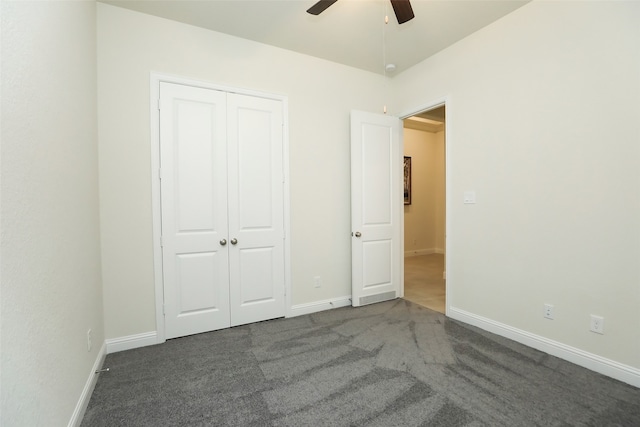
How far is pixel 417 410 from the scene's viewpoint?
164cm

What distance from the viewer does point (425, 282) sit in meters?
4.41

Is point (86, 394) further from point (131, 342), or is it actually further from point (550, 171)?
point (550, 171)

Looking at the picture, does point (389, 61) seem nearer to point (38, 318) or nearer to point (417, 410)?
point (417, 410)

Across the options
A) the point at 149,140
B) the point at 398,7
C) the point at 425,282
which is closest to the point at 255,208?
the point at 149,140

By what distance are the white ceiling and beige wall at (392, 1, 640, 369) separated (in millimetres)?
255

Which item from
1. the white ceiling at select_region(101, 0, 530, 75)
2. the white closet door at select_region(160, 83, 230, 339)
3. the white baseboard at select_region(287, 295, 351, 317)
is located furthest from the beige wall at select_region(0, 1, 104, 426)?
the white baseboard at select_region(287, 295, 351, 317)

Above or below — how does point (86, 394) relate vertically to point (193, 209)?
below

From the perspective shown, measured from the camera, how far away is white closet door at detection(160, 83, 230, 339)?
2551 mm

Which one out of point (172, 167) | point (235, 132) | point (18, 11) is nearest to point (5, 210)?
point (18, 11)

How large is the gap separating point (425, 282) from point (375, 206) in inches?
70.7

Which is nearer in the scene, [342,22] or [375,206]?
[342,22]

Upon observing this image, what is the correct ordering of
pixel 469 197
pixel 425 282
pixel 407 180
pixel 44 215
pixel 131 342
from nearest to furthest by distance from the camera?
pixel 44 215, pixel 131 342, pixel 469 197, pixel 425 282, pixel 407 180

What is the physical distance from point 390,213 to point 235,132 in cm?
207

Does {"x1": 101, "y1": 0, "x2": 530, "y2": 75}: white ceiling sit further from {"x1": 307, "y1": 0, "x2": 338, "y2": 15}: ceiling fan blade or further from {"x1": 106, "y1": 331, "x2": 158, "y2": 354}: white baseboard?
{"x1": 106, "y1": 331, "x2": 158, "y2": 354}: white baseboard
